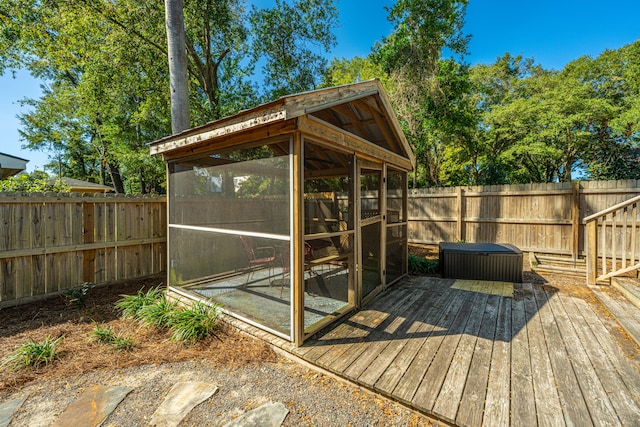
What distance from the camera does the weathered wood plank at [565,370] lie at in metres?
1.76

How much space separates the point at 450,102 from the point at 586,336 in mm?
7751

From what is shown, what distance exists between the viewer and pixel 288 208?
2.62 m

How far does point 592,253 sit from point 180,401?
603 centimetres

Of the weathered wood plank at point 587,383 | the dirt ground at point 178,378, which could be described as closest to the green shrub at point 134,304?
the dirt ground at point 178,378

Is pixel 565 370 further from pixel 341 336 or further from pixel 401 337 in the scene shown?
pixel 341 336

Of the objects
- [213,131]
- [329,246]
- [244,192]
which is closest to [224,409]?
[329,246]

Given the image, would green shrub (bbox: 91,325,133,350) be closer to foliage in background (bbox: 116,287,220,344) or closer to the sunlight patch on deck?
foliage in background (bbox: 116,287,220,344)

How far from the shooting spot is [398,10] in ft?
28.1

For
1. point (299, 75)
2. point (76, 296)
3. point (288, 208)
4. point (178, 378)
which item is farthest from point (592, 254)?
point (299, 75)

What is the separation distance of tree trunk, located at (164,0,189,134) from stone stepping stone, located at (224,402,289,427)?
4905 mm

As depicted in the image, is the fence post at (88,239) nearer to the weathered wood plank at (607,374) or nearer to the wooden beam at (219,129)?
the wooden beam at (219,129)

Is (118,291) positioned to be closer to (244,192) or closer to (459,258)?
(244,192)

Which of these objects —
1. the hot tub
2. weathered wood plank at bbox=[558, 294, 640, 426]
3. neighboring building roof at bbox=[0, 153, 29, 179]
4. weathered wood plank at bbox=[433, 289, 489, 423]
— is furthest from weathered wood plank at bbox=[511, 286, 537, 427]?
neighboring building roof at bbox=[0, 153, 29, 179]

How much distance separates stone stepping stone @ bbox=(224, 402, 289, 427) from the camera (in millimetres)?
1769
